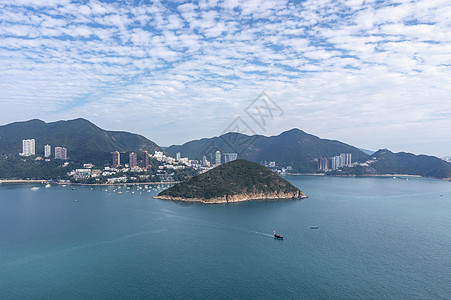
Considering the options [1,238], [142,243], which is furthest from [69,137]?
[142,243]

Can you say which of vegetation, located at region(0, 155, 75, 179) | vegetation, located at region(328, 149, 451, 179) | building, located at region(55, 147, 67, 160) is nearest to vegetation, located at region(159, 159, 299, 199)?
vegetation, located at region(0, 155, 75, 179)

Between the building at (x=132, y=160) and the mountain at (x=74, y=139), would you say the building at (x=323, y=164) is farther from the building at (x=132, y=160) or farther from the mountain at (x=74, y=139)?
the building at (x=132, y=160)

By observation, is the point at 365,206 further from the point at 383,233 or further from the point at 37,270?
the point at 37,270

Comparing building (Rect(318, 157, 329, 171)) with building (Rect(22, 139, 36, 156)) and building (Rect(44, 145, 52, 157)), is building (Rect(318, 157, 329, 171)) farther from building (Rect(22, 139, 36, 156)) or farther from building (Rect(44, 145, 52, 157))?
building (Rect(22, 139, 36, 156))

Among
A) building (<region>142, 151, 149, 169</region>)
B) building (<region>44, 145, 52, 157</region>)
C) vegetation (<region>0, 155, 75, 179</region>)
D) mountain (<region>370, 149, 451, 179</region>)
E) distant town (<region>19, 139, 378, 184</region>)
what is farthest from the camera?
mountain (<region>370, 149, 451, 179</region>)

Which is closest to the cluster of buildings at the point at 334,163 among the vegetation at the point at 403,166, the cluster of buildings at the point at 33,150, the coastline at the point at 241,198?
the vegetation at the point at 403,166

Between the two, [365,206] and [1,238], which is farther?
[365,206]
